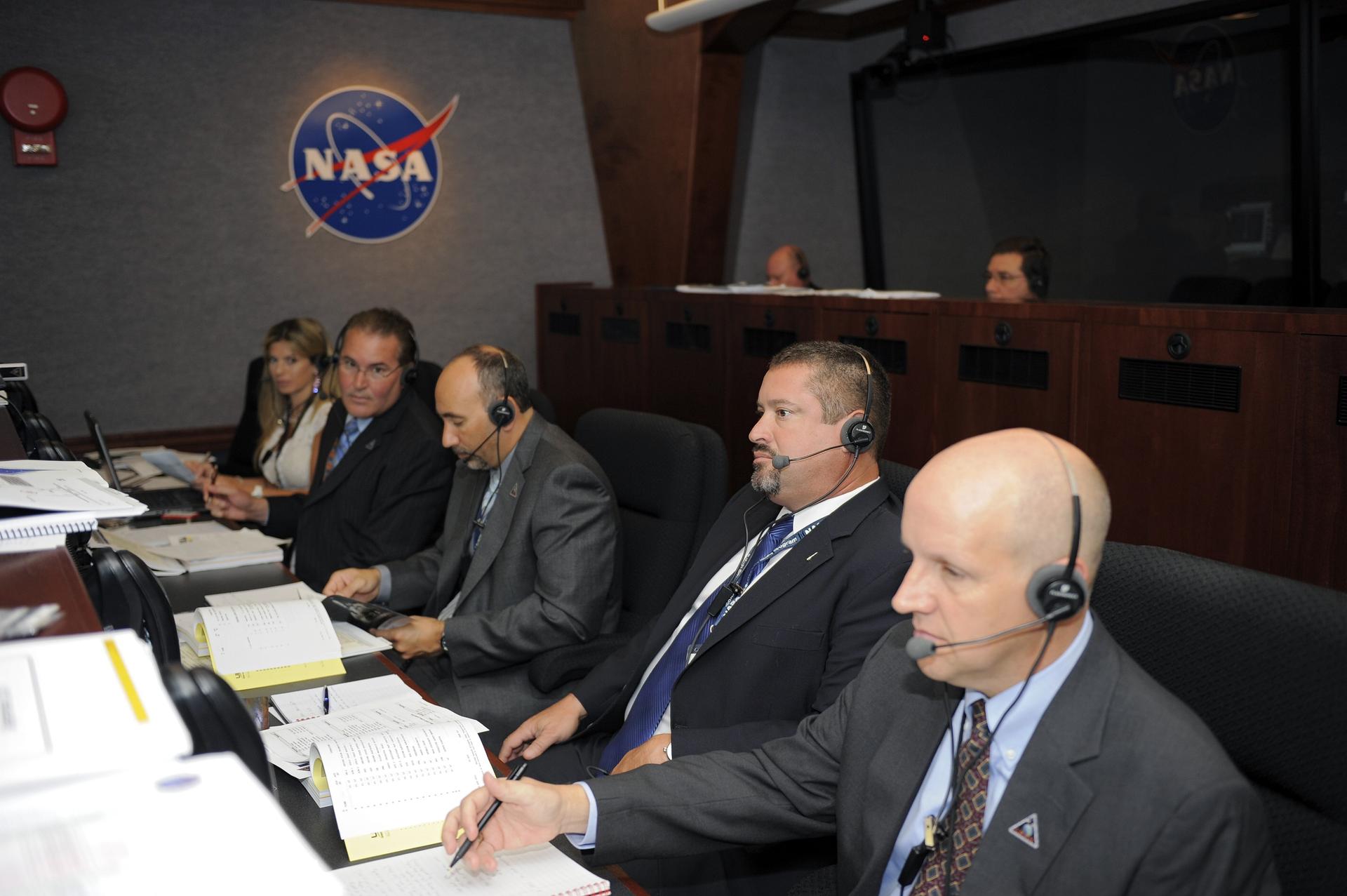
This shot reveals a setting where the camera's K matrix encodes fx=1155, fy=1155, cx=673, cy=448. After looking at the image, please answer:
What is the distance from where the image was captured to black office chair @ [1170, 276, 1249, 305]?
480cm

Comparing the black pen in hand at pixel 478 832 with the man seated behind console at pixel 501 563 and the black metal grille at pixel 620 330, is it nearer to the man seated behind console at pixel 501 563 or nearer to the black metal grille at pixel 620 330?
the man seated behind console at pixel 501 563

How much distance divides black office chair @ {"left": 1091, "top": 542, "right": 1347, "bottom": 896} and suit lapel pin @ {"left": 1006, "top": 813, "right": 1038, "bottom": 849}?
251mm

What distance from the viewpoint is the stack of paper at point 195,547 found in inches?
111

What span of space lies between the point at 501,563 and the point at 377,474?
28.6 inches

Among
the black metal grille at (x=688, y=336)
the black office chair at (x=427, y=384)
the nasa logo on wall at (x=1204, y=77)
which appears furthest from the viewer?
the nasa logo on wall at (x=1204, y=77)

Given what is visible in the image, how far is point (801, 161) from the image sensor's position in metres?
6.68

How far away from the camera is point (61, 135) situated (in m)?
5.02

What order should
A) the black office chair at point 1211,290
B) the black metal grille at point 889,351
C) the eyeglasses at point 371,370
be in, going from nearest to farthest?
the eyeglasses at point 371,370
the black metal grille at point 889,351
the black office chair at point 1211,290

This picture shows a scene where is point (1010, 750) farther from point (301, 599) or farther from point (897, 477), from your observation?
point (301, 599)

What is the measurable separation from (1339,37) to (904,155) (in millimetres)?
2503

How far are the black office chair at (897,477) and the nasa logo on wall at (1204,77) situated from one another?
11.2 feet

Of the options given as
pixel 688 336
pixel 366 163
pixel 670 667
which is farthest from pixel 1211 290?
pixel 366 163

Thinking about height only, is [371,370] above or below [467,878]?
above

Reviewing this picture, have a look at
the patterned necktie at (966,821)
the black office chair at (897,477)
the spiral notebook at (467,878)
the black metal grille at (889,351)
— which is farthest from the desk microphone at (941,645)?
the black metal grille at (889,351)
